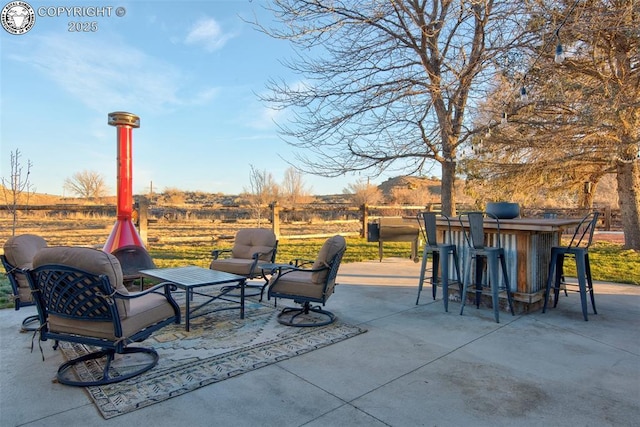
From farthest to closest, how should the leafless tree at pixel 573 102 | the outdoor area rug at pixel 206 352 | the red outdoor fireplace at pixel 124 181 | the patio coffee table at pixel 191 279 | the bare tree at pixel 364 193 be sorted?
the bare tree at pixel 364 193
the leafless tree at pixel 573 102
the red outdoor fireplace at pixel 124 181
the patio coffee table at pixel 191 279
the outdoor area rug at pixel 206 352

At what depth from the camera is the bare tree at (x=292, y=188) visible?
74.8ft

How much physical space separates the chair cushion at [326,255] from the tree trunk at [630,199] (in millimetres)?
8475

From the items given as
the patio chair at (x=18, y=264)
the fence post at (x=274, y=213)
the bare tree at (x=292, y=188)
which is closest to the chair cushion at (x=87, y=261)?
the patio chair at (x=18, y=264)

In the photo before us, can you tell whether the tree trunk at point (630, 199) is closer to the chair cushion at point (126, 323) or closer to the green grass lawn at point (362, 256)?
the green grass lawn at point (362, 256)

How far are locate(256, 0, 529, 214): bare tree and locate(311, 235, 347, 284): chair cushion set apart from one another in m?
4.17

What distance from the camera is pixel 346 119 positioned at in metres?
7.43

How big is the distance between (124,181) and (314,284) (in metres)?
3.34

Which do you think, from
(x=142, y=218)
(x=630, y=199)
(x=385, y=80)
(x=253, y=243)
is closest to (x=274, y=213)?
(x=142, y=218)

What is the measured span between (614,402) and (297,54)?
6.74 meters

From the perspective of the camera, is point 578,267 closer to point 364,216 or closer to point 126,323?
point 126,323

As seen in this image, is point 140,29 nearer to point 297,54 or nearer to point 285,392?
point 297,54

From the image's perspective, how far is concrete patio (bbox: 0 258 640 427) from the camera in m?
2.07

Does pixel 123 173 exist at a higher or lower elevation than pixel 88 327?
higher

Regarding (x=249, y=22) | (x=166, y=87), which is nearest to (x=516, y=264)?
(x=249, y=22)
